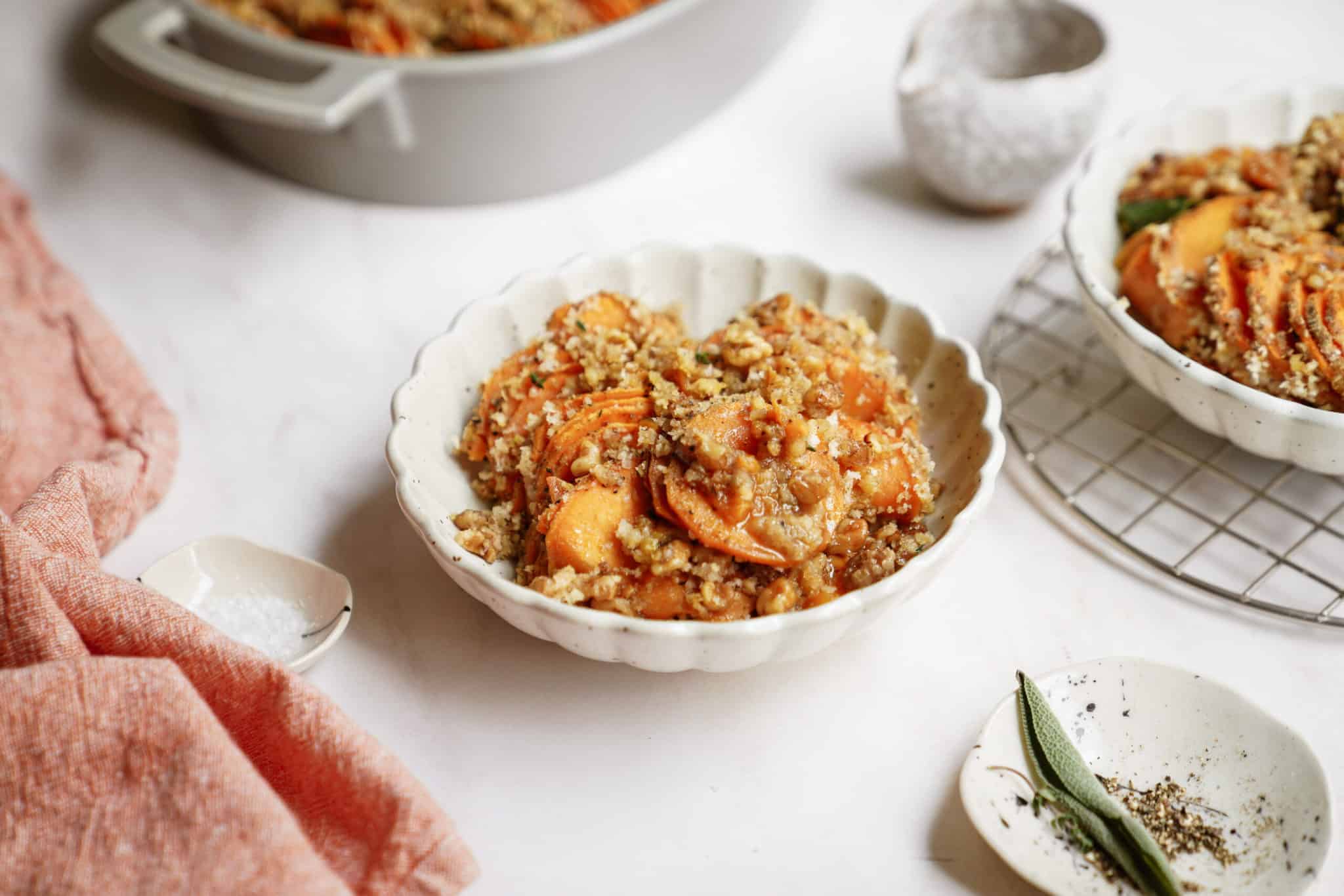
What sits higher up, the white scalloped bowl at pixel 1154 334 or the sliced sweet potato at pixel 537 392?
the sliced sweet potato at pixel 537 392

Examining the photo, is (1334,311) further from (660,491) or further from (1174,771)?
(660,491)

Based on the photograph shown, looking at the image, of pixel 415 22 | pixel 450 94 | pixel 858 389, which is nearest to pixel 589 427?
pixel 858 389

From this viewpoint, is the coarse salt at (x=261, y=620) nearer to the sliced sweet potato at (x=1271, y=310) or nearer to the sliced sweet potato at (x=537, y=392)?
the sliced sweet potato at (x=537, y=392)

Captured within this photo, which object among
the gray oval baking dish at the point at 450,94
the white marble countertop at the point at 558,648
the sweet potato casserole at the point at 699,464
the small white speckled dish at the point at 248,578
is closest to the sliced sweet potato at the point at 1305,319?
the white marble countertop at the point at 558,648

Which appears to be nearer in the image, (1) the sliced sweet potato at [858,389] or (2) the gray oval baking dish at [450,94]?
(1) the sliced sweet potato at [858,389]

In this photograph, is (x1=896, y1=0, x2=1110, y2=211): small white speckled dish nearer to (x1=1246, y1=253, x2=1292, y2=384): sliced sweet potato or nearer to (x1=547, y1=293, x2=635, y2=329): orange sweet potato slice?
(x1=1246, y1=253, x2=1292, y2=384): sliced sweet potato

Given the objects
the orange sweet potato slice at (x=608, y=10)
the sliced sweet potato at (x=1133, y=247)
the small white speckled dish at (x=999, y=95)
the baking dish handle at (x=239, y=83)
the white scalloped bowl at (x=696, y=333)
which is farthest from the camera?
the orange sweet potato slice at (x=608, y=10)

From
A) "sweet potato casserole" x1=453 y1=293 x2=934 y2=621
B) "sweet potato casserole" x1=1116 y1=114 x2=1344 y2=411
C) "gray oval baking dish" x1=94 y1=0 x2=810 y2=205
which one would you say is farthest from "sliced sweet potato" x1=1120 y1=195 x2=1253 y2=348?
"gray oval baking dish" x1=94 y1=0 x2=810 y2=205
